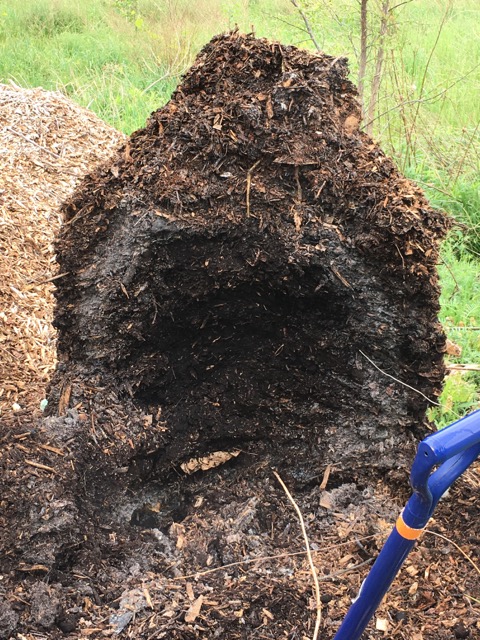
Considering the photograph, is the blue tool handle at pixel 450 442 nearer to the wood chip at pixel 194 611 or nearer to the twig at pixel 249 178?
the wood chip at pixel 194 611

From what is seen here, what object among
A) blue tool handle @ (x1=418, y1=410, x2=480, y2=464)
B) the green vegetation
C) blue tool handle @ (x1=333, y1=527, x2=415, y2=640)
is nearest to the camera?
blue tool handle @ (x1=418, y1=410, x2=480, y2=464)

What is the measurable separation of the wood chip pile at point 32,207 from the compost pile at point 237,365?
42cm

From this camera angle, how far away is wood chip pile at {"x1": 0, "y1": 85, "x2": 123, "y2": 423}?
10.2 ft

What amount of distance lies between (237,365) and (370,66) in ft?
14.0

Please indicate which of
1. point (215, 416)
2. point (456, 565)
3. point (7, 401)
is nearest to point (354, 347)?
point (215, 416)

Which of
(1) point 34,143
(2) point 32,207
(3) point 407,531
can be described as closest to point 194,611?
(3) point 407,531

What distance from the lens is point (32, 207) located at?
4312 mm

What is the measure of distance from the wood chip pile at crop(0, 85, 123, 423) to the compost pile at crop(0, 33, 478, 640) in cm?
42

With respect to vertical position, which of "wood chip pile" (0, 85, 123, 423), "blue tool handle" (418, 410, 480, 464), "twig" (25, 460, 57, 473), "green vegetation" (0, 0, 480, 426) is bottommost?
"wood chip pile" (0, 85, 123, 423)

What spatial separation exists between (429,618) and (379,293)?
Result: 0.93m

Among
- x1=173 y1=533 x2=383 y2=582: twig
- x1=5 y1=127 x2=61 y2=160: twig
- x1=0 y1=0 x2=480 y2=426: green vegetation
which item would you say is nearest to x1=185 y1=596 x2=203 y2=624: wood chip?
x1=173 y1=533 x2=383 y2=582: twig

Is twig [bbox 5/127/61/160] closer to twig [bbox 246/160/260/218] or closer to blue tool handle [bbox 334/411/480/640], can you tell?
twig [bbox 246/160/260/218]

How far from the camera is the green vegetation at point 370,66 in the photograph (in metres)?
4.20

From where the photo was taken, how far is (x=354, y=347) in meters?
1.99
